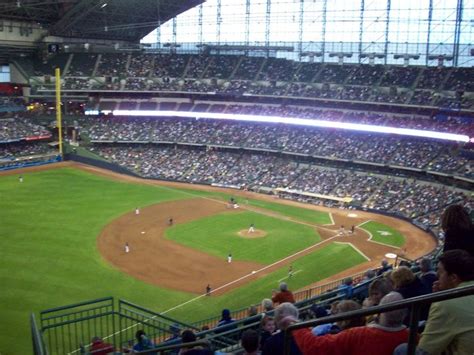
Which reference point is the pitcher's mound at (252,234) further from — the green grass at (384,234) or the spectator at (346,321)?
the spectator at (346,321)

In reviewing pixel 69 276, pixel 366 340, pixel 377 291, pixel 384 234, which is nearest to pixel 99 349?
pixel 377 291

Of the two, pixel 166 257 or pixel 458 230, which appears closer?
pixel 458 230

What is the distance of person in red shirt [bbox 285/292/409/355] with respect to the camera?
14.5 feet

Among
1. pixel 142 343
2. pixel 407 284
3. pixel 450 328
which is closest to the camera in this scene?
pixel 450 328

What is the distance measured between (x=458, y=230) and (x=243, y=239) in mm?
34250

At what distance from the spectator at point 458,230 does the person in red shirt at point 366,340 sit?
305 cm

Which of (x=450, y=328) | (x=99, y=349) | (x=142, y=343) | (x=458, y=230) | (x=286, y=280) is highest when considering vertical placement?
(x=450, y=328)

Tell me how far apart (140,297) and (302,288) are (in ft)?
32.7

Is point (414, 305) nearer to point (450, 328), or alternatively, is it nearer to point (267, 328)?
point (450, 328)

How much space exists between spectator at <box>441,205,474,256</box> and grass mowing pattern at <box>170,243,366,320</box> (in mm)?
21351

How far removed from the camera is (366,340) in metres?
4.43

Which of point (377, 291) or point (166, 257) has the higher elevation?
point (377, 291)

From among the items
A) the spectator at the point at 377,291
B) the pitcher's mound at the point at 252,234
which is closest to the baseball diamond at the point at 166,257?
the pitcher's mound at the point at 252,234

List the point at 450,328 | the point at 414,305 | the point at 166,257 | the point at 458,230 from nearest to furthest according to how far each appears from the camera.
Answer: the point at 414,305 < the point at 450,328 < the point at 458,230 < the point at 166,257
